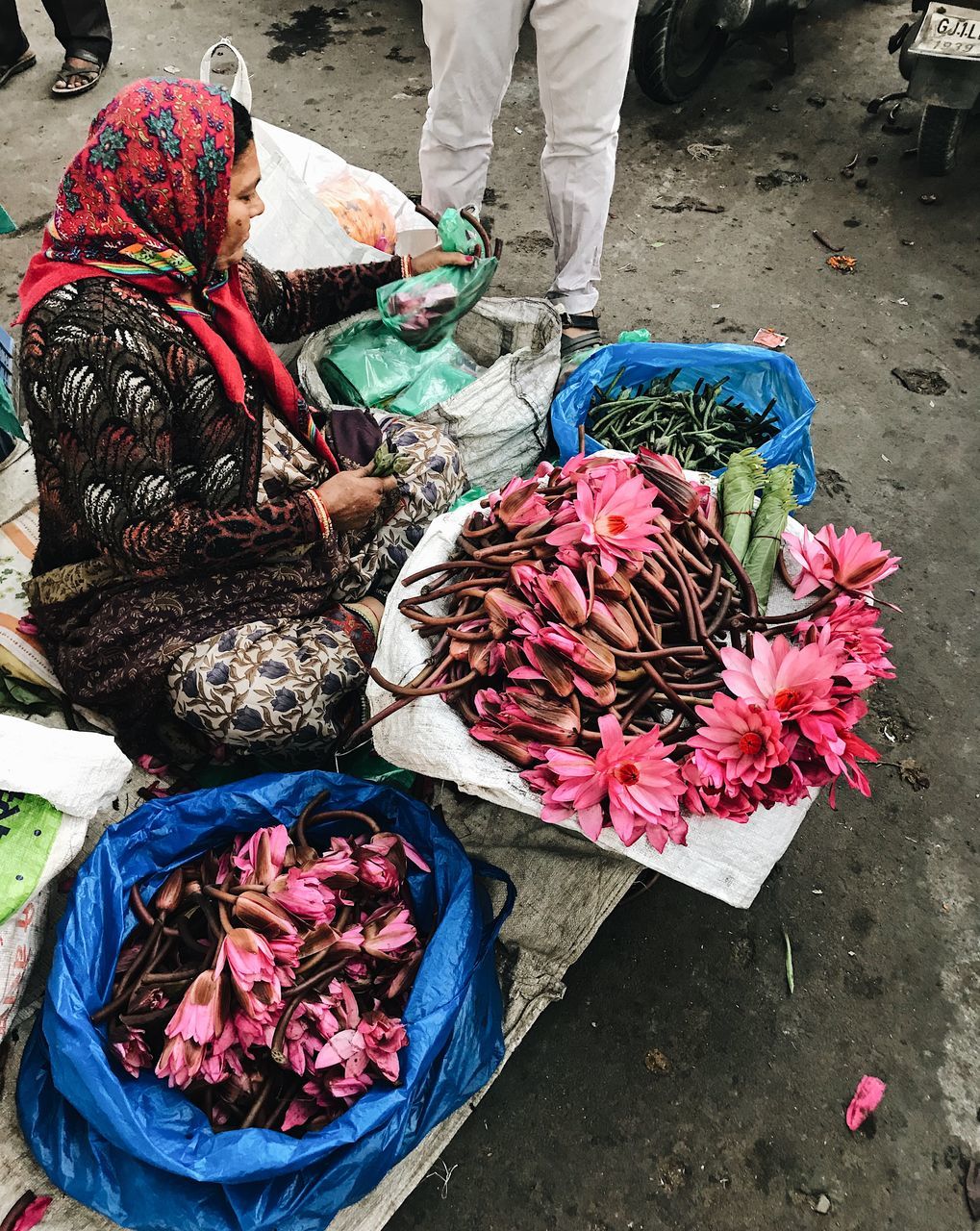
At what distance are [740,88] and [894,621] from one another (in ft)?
11.5

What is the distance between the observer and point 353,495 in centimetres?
196

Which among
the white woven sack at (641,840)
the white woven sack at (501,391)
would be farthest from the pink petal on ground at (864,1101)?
the white woven sack at (501,391)

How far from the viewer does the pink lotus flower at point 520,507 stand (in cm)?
176

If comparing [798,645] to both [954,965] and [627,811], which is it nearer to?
[627,811]

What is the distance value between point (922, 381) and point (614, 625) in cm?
242

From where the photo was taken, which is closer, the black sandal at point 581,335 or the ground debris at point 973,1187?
the ground debris at point 973,1187

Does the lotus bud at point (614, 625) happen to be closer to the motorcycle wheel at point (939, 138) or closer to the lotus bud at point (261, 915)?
the lotus bud at point (261, 915)

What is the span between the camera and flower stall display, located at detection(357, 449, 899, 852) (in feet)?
4.71

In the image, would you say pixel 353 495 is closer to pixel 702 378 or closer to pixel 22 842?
pixel 22 842

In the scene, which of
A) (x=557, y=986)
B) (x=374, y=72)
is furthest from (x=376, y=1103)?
(x=374, y=72)

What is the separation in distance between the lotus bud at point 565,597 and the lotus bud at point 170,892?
3.01 ft

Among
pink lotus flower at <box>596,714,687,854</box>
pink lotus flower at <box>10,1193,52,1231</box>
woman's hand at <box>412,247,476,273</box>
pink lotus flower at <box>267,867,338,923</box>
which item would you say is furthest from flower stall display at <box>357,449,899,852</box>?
pink lotus flower at <box>10,1193,52,1231</box>

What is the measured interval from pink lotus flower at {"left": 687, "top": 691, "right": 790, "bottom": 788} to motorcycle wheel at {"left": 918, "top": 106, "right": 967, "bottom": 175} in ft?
12.1

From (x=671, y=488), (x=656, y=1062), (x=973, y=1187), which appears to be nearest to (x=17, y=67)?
(x=671, y=488)
